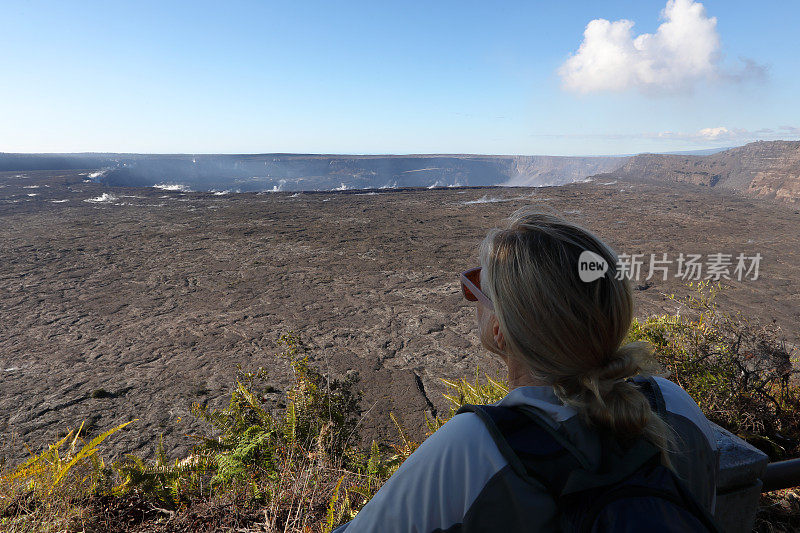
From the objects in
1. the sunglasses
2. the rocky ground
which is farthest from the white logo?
the rocky ground

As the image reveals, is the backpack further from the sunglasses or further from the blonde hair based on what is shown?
the sunglasses

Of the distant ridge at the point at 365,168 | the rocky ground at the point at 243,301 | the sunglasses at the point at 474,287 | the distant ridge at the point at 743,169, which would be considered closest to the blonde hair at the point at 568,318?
the sunglasses at the point at 474,287

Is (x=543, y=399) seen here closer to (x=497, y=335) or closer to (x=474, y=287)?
(x=497, y=335)

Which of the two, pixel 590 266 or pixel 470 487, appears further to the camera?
pixel 590 266

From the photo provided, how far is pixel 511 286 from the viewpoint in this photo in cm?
86

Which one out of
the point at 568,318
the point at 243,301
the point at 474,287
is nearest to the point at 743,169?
the point at 243,301

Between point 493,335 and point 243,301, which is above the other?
point 493,335

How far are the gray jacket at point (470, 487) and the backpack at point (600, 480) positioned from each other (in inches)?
0.6

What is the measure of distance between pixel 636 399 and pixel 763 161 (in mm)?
39143

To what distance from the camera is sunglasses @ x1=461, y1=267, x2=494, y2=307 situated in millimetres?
990

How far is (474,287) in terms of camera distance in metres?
1.06

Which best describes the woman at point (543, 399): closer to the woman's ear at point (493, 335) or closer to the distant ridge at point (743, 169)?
the woman's ear at point (493, 335)

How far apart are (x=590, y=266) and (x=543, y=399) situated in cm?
26

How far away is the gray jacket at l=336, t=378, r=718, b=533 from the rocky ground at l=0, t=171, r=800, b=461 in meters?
3.09
